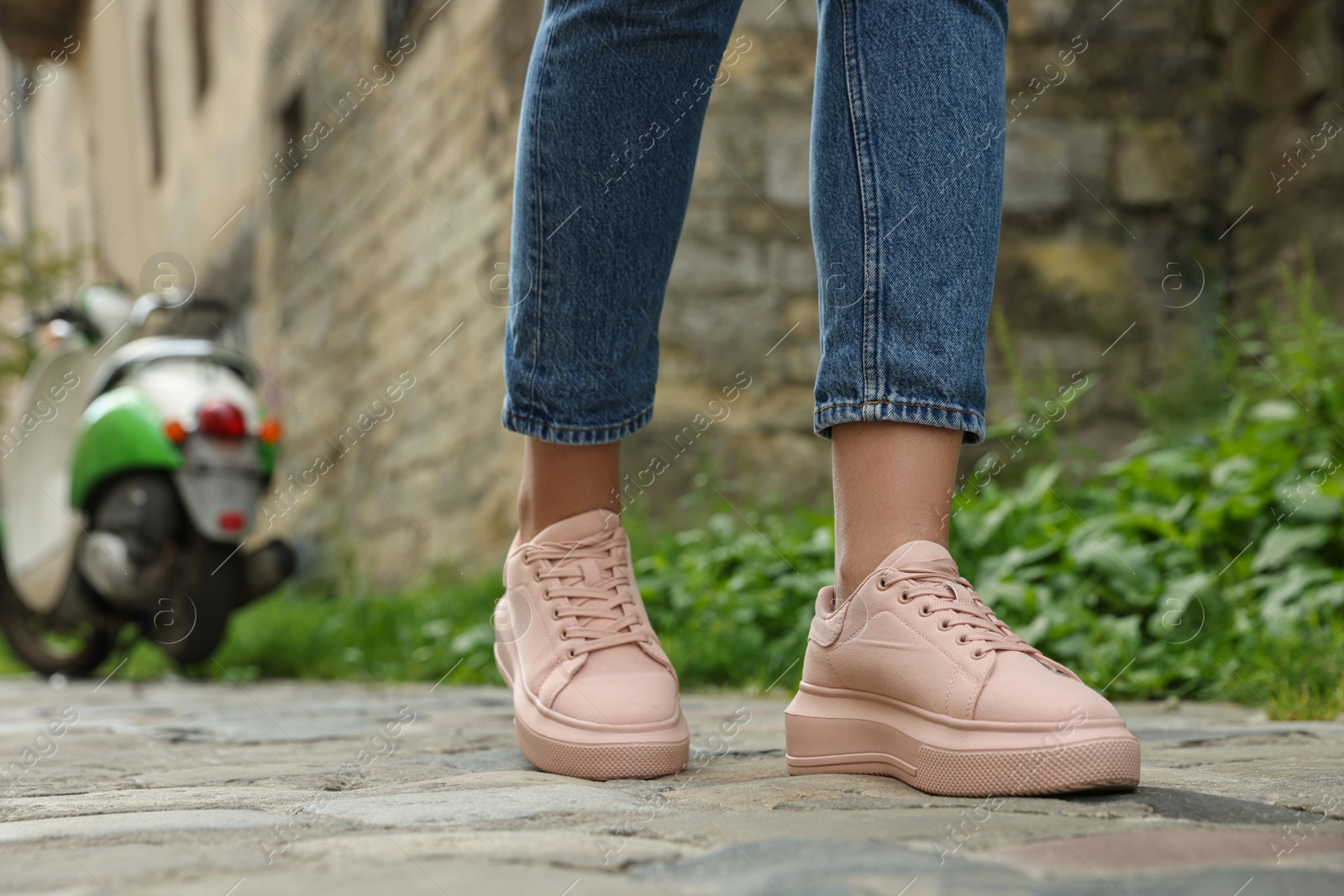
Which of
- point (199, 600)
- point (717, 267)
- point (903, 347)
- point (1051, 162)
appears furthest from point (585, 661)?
point (1051, 162)

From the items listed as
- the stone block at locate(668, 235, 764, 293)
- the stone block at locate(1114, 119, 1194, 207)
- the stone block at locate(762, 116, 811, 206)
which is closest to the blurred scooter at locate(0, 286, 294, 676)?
the stone block at locate(668, 235, 764, 293)

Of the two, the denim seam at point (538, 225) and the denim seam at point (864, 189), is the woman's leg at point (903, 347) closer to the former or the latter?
the denim seam at point (864, 189)

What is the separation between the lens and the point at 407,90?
547cm

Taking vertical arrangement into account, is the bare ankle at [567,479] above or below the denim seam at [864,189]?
below

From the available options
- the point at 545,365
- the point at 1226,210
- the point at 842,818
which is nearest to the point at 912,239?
the point at 545,365

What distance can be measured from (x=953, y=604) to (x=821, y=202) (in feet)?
1.41

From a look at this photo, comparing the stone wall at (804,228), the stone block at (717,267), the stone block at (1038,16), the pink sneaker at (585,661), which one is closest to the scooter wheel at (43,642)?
the stone wall at (804,228)

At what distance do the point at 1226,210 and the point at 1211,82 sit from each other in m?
0.47

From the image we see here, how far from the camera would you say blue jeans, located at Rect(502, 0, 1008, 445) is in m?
1.14

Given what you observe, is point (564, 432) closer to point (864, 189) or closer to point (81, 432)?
point (864, 189)

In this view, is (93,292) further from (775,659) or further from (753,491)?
(775,659)

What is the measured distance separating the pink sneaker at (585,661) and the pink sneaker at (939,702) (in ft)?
0.51

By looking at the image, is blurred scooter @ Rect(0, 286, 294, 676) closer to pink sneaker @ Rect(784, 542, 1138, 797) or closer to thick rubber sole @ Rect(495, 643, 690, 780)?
thick rubber sole @ Rect(495, 643, 690, 780)

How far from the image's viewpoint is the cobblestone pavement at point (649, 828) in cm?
71
